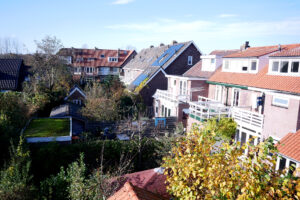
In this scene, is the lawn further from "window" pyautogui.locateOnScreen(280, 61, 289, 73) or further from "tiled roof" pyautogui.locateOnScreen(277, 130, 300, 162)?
"window" pyautogui.locateOnScreen(280, 61, 289, 73)

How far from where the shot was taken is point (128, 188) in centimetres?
805

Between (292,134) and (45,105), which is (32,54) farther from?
(292,134)

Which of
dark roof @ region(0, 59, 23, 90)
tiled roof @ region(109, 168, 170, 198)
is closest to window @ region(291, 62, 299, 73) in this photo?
tiled roof @ region(109, 168, 170, 198)

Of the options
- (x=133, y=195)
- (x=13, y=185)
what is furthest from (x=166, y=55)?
(x=133, y=195)

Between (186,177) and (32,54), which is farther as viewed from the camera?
(32,54)

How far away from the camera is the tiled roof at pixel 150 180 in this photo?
33.2ft

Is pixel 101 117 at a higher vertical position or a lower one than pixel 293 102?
lower

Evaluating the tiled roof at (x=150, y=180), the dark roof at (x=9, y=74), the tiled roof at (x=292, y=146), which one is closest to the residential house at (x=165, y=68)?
the dark roof at (x=9, y=74)

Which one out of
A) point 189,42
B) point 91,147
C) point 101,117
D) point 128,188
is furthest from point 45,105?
point 189,42

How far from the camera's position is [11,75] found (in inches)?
1244

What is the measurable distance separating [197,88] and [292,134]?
1225 cm

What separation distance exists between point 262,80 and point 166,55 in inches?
847

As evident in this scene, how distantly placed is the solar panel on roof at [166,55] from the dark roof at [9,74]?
2066cm

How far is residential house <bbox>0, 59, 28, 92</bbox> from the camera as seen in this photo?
30.4 meters
